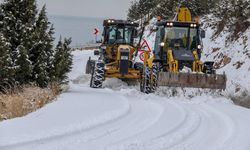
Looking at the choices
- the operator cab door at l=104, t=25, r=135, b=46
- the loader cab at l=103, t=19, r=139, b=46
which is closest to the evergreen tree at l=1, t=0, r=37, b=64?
the loader cab at l=103, t=19, r=139, b=46

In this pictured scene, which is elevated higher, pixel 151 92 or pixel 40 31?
pixel 40 31

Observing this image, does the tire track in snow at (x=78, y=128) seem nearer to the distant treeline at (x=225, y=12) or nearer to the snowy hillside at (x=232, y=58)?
the snowy hillside at (x=232, y=58)

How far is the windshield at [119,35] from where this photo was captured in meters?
20.7

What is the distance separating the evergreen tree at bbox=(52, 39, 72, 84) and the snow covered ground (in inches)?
116

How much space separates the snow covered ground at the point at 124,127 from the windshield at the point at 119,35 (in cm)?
835

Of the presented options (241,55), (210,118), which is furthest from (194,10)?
(210,118)

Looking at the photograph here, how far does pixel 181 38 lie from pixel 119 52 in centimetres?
252

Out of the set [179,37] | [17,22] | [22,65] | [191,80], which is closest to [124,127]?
[22,65]

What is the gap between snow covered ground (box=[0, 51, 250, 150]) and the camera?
7.42 meters

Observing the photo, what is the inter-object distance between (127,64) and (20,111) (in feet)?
29.2

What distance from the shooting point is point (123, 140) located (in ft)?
25.5

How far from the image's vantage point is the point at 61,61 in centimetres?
1519

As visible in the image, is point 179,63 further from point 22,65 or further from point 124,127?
point 124,127

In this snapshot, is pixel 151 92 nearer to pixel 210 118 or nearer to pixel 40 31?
pixel 40 31
